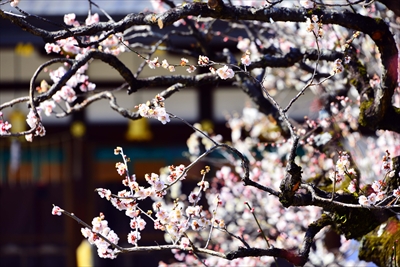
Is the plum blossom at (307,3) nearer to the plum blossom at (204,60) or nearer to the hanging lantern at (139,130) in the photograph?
the plum blossom at (204,60)

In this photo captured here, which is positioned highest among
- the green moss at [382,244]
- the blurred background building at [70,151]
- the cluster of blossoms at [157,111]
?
the blurred background building at [70,151]

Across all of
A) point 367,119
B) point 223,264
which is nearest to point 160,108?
point 367,119

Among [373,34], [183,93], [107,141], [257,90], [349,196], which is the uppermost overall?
[183,93]

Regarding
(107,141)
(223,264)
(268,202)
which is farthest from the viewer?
(107,141)

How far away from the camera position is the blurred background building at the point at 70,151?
8.30 meters

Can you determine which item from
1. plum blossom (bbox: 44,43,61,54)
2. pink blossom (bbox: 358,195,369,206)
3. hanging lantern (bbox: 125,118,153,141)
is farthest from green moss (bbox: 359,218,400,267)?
hanging lantern (bbox: 125,118,153,141)

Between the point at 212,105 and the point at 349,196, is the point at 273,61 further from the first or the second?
the point at 212,105

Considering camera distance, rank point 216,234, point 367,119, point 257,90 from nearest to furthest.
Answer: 1. point 367,119
2. point 257,90
3. point 216,234

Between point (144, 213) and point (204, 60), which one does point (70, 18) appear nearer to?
point (204, 60)

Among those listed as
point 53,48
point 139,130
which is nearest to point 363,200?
point 53,48

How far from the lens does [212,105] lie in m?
→ 9.59

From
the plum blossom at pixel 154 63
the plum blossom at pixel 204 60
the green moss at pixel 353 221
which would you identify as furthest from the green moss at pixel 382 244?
the plum blossom at pixel 154 63

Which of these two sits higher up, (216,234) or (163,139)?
(163,139)

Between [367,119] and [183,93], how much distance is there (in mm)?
6275
